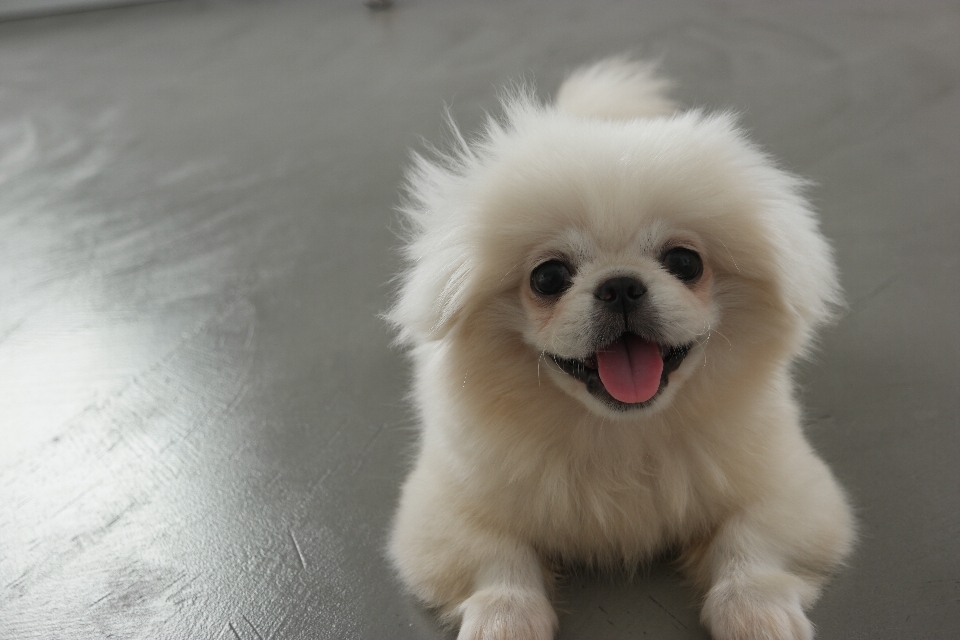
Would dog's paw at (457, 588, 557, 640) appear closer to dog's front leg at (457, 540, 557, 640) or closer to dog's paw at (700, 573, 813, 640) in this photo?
dog's front leg at (457, 540, 557, 640)

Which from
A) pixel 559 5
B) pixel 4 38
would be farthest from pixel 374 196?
pixel 4 38

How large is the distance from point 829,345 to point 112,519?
6.60 feet

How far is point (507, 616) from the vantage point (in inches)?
60.4

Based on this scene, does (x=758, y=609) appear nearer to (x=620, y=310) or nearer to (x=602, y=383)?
(x=602, y=383)

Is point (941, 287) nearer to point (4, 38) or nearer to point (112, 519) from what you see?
point (112, 519)

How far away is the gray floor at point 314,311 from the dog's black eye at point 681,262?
0.64m

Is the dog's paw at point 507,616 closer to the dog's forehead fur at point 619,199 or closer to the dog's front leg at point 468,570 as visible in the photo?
the dog's front leg at point 468,570

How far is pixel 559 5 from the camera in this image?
5.72m

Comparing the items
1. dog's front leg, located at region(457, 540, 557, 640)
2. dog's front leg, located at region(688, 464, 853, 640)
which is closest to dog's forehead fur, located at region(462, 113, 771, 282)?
dog's front leg, located at region(688, 464, 853, 640)

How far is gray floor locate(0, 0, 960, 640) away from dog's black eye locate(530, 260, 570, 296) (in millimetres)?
641

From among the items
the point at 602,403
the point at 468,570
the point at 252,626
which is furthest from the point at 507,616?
the point at 252,626

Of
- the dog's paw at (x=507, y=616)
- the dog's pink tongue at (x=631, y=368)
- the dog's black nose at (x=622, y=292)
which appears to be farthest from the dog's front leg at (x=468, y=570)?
the dog's black nose at (x=622, y=292)

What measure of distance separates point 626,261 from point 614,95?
1252 mm

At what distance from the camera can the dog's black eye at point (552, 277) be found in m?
1.53
